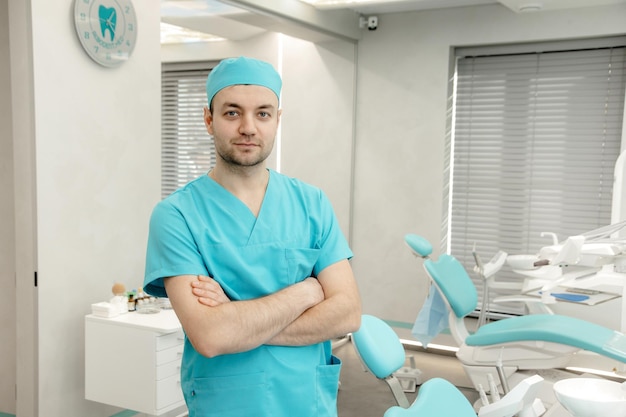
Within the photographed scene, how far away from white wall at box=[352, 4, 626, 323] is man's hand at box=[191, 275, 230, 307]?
381cm

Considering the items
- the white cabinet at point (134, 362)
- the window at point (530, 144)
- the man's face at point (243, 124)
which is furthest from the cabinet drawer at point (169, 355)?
→ the window at point (530, 144)

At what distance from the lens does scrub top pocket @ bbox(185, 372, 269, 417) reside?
4.71 ft

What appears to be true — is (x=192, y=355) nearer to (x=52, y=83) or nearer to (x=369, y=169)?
(x=52, y=83)

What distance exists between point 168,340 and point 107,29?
5.09 ft

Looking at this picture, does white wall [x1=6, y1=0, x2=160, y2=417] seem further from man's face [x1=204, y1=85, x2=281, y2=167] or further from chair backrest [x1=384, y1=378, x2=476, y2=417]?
chair backrest [x1=384, y1=378, x2=476, y2=417]

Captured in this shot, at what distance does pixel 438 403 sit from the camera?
1.40m

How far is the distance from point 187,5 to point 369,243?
2.44 m

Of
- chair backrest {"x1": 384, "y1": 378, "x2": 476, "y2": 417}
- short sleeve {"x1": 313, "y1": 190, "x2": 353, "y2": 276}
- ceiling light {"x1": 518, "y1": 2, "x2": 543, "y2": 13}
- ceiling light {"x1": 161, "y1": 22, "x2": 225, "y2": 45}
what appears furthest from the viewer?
ceiling light {"x1": 161, "y1": 22, "x2": 225, "y2": 45}

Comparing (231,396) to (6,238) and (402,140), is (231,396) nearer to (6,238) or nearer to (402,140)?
(6,238)

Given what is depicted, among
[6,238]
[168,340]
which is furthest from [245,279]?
[6,238]

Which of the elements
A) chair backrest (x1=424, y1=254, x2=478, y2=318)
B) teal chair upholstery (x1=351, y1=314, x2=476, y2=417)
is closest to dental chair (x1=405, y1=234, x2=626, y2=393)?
chair backrest (x1=424, y1=254, x2=478, y2=318)

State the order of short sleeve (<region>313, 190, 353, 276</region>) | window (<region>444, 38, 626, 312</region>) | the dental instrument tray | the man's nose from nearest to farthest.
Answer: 1. the man's nose
2. short sleeve (<region>313, 190, 353, 276</region>)
3. the dental instrument tray
4. window (<region>444, 38, 626, 312</region>)

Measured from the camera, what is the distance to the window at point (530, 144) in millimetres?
4633

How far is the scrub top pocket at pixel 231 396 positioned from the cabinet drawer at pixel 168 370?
4.71ft
